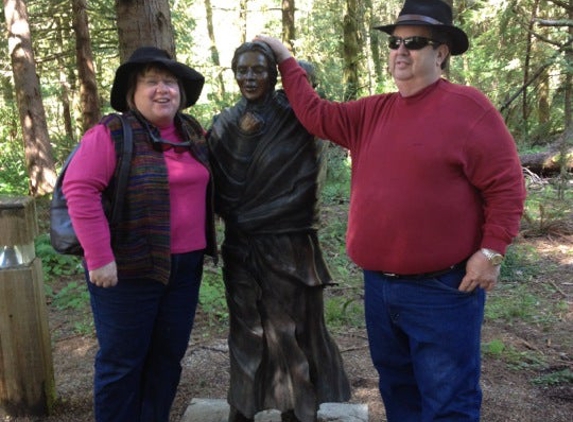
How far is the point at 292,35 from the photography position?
12734 mm

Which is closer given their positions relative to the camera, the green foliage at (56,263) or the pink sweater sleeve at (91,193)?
the pink sweater sleeve at (91,193)

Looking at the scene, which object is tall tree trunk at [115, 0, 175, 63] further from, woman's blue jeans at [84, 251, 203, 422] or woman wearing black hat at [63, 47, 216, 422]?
woman's blue jeans at [84, 251, 203, 422]

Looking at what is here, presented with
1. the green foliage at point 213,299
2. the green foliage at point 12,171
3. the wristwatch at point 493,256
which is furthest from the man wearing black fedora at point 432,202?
the green foliage at point 12,171

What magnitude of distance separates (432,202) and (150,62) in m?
1.33

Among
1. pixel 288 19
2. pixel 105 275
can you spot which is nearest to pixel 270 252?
pixel 105 275

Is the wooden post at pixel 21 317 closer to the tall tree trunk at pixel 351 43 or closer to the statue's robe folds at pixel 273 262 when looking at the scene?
the statue's robe folds at pixel 273 262

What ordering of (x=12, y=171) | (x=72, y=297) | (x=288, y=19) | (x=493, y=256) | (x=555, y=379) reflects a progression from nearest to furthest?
(x=493, y=256)
(x=555, y=379)
(x=72, y=297)
(x=12, y=171)
(x=288, y=19)

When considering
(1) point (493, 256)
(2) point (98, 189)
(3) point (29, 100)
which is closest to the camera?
(1) point (493, 256)

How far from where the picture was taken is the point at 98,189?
2.26m

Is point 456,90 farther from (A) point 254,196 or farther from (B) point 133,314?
(B) point 133,314

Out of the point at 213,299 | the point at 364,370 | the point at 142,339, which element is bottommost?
the point at 364,370

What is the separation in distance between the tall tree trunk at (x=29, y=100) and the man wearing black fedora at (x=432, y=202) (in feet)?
27.1

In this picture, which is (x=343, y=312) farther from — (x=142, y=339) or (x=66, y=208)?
(x=66, y=208)

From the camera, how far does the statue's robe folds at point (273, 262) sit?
268cm
